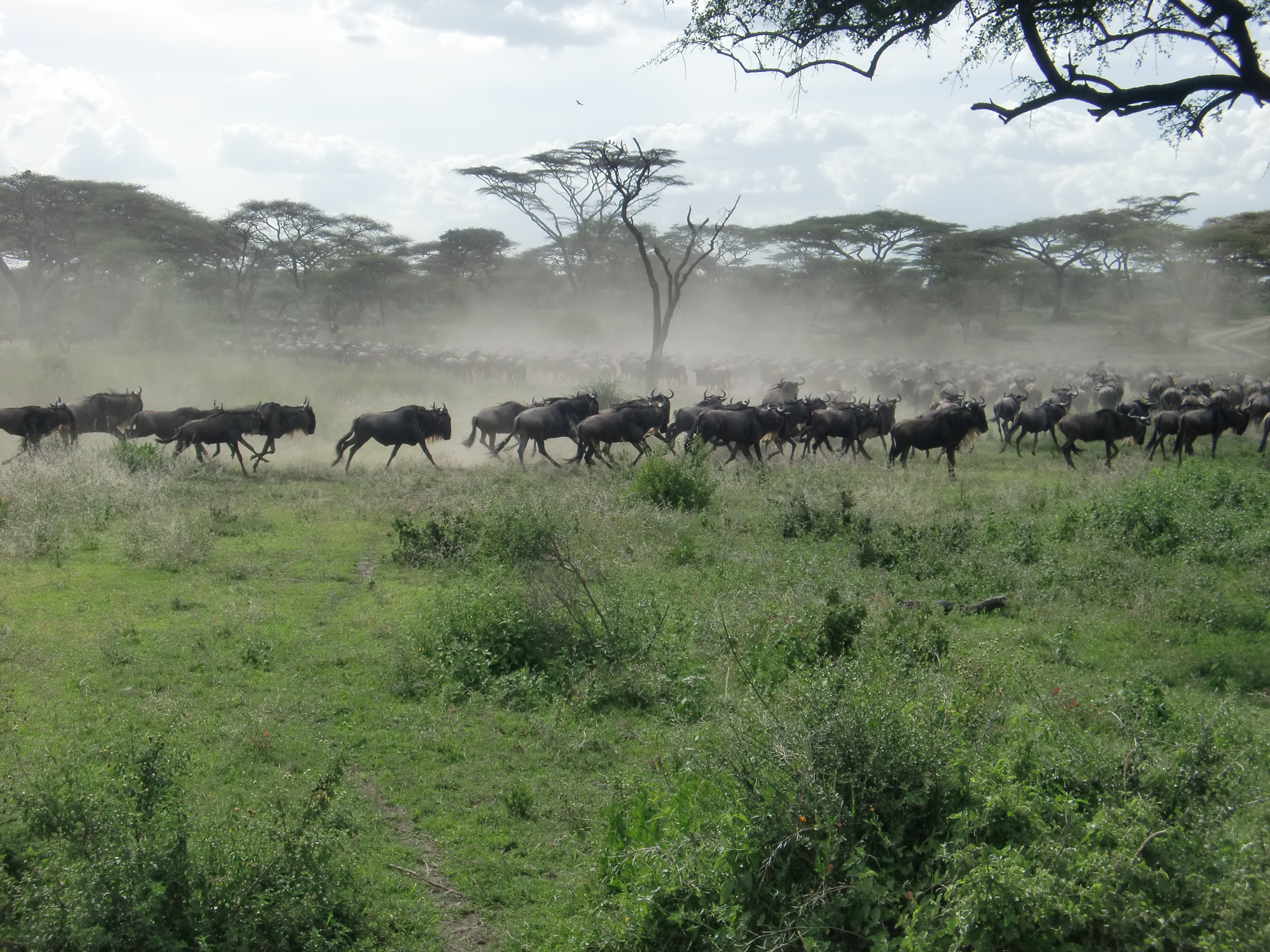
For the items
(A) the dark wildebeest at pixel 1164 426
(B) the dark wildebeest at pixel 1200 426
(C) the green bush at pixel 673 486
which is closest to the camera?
(C) the green bush at pixel 673 486

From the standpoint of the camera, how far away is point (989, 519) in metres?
12.5

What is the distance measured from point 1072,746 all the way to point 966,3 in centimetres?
1074

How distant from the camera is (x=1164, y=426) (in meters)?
19.8

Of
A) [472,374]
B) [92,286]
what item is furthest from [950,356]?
[92,286]

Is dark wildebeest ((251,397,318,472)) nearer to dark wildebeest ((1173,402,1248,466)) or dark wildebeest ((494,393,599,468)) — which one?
dark wildebeest ((494,393,599,468))

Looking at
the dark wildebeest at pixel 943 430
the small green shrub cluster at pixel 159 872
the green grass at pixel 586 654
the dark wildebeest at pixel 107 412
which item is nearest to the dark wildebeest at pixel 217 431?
the dark wildebeest at pixel 107 412

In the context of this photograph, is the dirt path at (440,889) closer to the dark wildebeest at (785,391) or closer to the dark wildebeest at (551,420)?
the dark wildebeest at (551,420)

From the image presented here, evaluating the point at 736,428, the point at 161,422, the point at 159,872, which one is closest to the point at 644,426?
the point at 736,428

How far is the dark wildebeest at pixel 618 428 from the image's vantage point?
17406 mm

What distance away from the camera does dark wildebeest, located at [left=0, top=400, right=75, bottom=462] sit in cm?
1675

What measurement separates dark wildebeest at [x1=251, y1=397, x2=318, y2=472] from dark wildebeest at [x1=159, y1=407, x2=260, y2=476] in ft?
1.22

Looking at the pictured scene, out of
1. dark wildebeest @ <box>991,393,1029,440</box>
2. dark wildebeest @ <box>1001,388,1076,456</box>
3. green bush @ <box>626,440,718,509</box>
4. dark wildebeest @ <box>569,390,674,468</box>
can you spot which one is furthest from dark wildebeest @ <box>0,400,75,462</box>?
dark wildebeest @ <box>991,393,1029,440</box>

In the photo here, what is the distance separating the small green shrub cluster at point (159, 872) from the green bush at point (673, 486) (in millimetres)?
9191

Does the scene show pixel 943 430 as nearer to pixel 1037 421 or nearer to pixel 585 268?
pixel 1037 421
